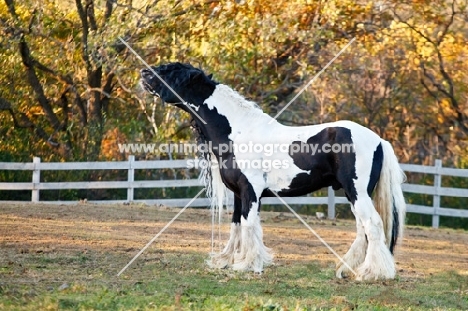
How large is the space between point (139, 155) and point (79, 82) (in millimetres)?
2182

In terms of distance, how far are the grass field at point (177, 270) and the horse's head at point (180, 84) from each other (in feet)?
6.04

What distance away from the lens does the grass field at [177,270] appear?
6.62 meters

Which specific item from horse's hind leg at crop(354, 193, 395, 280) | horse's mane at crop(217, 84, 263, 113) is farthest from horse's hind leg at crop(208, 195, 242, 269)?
horse's hind leg at crop(354, 193, 395, 280)

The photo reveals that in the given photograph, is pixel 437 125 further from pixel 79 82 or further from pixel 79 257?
pixel 79 257

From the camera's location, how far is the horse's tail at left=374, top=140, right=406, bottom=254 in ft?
27.2

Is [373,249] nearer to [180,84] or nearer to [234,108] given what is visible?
[234,108]

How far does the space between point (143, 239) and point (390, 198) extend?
3749mm

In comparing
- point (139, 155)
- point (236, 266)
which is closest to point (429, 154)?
point (139, 155)

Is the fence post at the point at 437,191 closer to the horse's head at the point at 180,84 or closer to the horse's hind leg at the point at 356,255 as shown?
the horse's hind leg at the point at 356,255

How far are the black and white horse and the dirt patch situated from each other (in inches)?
33.4

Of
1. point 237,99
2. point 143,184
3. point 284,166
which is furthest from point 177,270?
point 143,184

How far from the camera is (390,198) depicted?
8.30 meters

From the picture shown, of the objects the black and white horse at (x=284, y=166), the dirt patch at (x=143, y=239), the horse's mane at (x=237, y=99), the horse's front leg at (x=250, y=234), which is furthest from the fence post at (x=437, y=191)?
the horse's front leg at (x=250, y=234)

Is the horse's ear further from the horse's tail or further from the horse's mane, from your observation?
the horse's tail
